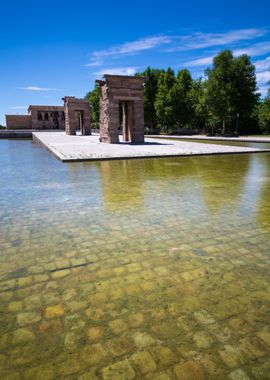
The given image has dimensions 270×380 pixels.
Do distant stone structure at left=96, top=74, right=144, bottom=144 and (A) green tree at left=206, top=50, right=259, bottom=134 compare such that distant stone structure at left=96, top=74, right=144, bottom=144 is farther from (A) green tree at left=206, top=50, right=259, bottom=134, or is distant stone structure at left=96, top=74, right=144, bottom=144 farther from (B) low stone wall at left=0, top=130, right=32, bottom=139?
(B) low stone wall at left=0, top=130, right=32, bottom=139

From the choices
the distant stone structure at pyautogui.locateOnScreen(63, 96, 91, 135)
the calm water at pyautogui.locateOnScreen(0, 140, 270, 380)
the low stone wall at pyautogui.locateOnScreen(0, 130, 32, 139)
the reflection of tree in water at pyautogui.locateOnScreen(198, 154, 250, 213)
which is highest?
the distant stone structure at pyautogui.locateOnScreen(63, 96, 91, 135)

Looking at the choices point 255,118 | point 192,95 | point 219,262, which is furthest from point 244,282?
point 255,118

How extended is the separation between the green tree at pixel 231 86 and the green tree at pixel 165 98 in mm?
7025

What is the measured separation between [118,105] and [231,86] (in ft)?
69.2

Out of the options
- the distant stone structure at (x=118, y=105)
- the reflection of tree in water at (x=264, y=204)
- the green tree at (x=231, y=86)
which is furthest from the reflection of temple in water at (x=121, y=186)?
the green tree at (x=231, y=86)

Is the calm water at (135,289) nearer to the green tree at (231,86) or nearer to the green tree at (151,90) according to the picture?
the green tree at (231,86)

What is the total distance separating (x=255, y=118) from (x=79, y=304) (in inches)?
1959

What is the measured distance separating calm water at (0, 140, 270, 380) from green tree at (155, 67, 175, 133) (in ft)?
127

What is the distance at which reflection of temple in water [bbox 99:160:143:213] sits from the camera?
594cm

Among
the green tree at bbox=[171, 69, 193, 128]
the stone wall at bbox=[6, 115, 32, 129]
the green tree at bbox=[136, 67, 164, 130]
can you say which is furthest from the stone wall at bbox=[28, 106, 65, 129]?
the green tree at bbox=[171, 69, 193, 128]

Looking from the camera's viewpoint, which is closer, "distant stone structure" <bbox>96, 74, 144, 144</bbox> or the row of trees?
"distant stone structure" <bbox>96, 74, 144, 144</bbox>

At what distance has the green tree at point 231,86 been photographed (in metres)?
35.9

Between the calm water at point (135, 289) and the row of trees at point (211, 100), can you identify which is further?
the row of trees at point (211, 100)

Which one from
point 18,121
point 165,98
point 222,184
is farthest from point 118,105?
point 18,121
